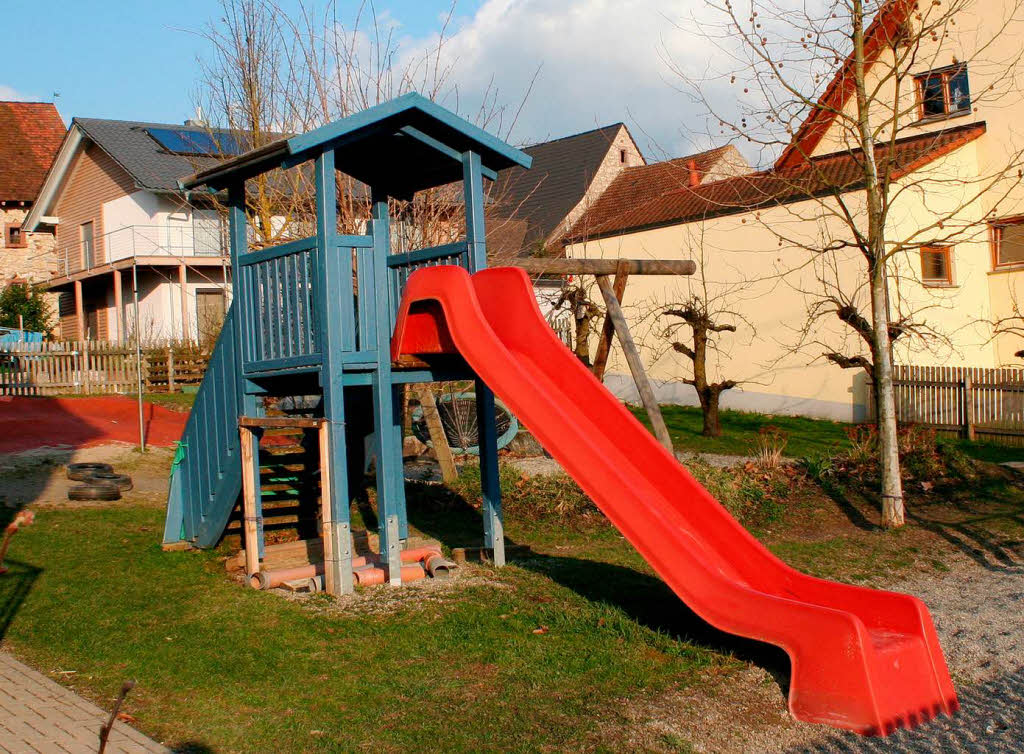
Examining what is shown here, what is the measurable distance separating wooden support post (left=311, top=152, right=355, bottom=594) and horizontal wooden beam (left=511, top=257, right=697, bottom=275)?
2.03 metres

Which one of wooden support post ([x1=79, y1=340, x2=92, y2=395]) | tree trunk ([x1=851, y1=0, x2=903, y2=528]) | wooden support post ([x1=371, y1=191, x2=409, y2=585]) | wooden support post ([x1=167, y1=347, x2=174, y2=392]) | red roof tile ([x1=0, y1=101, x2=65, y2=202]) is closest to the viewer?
wooden support post ([x1=371, y1=191, x2=409, y2=585])

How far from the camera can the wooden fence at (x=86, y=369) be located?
26.1m

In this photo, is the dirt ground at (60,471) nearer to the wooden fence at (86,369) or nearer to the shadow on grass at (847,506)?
the shadow on grass at (847,506)

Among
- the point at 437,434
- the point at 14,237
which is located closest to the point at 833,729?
the point at 437,434

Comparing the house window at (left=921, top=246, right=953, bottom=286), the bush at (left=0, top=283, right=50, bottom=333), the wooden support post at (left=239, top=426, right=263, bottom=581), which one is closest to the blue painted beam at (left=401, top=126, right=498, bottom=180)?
the wooden support post at (left=239, top=426, right=263, bottom=581)

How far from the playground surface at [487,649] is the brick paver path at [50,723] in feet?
0.47

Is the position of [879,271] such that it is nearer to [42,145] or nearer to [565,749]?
[565,749]

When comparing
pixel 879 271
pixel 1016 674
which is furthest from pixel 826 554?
pixel 1016 674

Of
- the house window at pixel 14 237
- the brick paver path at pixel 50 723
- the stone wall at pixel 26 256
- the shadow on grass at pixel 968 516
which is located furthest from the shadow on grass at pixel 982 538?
the house window at pixel 14 237

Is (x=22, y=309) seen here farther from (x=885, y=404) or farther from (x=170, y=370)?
(x=885, y=404)

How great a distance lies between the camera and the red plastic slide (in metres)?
5.16

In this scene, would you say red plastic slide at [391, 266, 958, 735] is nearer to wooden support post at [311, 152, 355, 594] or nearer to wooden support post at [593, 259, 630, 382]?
wooden support post at [311, 152, 355, 594]

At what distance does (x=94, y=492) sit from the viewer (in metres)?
12.1

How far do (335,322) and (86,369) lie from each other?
2035cm
